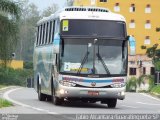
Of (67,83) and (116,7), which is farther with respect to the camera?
(116,7)

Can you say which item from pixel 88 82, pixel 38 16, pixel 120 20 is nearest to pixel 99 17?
pixel 120 20

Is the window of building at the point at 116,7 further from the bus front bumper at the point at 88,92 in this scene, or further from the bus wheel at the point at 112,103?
the bus front bumper at the point at 88,92

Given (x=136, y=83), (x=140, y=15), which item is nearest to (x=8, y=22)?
(x=136, y=83)

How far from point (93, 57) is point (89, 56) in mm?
156

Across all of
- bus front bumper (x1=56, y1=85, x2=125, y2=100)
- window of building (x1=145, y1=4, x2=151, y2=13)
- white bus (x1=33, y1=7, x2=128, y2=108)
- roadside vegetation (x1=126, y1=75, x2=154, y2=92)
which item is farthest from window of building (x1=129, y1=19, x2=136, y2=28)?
bus front bumper (x1=56, y1=85, x2=125, y2=100)

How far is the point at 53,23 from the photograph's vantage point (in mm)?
29594

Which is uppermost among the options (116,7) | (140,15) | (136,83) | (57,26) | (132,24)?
(116,7)

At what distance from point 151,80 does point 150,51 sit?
11.9ft

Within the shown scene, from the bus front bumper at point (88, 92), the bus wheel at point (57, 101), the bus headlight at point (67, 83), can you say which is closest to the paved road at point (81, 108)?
the bus wheel at point (57, 101)

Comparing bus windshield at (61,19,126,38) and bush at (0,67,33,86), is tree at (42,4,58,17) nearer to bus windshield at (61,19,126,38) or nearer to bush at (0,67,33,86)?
bush at (0,67,33,86)

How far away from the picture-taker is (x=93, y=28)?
27.6 m

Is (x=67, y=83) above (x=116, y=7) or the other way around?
the other way around

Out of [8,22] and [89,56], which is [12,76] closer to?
[8,22]

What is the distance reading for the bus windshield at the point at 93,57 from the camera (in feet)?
88.6
